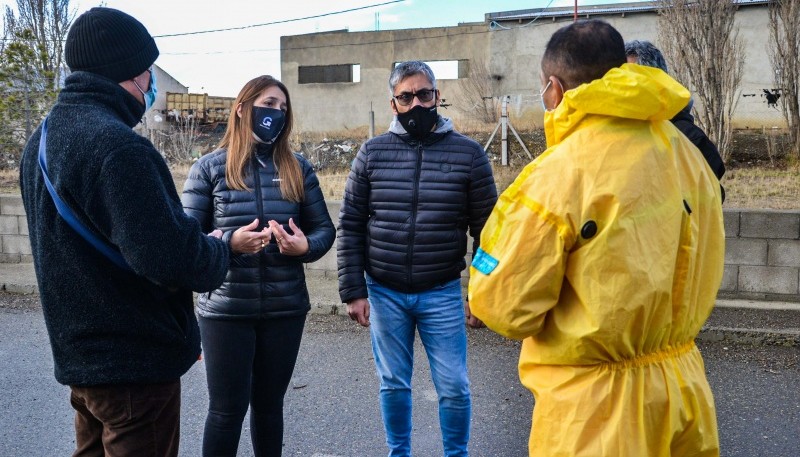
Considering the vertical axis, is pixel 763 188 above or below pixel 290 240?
below

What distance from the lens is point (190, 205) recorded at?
335cm

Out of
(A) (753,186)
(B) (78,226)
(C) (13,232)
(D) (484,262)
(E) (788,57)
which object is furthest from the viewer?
(E) (788,57)

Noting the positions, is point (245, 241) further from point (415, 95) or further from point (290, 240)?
point (415, 95)

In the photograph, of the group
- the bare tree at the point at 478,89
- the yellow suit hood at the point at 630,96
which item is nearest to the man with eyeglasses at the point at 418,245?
the yellow suit hood at the point at 630,96

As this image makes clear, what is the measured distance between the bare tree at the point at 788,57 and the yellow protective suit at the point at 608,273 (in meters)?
12.0

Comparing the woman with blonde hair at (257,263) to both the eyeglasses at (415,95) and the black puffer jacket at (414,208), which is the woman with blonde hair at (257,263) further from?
the eyeglasses at (415,95)

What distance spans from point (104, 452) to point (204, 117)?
34.0 m

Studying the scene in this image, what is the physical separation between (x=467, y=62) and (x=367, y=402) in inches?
1000

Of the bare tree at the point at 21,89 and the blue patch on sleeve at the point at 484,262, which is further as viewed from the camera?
the bare tree at the point at 21,89

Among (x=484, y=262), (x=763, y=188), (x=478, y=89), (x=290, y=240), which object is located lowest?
(x=763, y=188)

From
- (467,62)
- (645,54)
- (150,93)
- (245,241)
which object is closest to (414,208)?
(245,241)

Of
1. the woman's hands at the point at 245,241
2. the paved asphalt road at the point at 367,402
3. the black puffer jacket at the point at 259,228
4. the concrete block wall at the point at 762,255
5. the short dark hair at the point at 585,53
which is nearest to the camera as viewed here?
the short dark hair at the point at 585,53

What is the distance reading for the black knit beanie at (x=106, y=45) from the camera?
7.54 feet

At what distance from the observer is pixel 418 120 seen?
350cm
